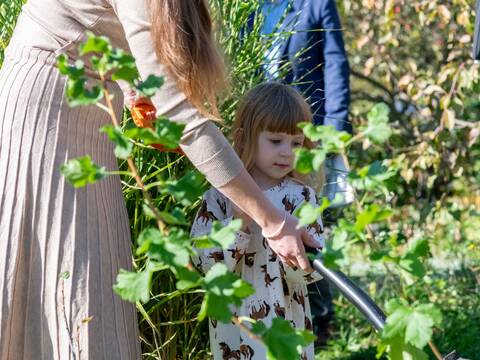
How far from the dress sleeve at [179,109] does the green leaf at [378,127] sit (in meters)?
0.49

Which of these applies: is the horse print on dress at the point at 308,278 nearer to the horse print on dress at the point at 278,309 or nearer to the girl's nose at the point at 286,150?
the horse print on dress at the point at 278,309

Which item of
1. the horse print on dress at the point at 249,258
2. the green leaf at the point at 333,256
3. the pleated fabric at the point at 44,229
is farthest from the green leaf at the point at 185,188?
the horse print on dress at the point at 249,258

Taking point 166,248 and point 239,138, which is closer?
point 166,248

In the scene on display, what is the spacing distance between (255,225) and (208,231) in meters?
0.15

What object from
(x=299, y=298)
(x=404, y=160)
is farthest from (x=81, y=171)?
(x=404, y=160)

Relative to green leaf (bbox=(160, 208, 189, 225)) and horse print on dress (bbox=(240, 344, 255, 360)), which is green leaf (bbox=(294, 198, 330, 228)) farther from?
horse print on dress (bbox=(240, 344, 255, 360))

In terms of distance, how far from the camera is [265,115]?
9.33 feet

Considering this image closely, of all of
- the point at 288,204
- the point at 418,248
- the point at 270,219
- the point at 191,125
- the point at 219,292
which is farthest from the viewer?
the point at 288,204

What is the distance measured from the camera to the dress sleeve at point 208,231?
2.74 metres

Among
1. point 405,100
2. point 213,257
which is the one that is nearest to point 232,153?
point 213,257

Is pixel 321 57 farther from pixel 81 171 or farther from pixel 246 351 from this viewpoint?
pixel 81 171

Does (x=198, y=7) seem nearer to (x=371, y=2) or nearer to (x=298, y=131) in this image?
(x=298, y=131)

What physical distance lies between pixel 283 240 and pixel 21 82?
2.19 ft

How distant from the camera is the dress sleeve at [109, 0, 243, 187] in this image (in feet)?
6.76
